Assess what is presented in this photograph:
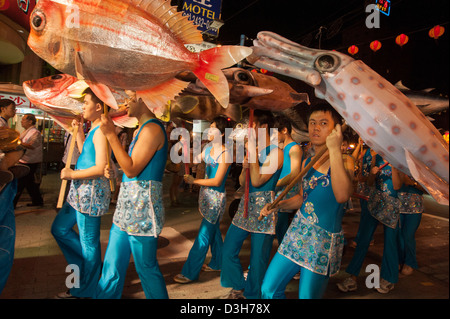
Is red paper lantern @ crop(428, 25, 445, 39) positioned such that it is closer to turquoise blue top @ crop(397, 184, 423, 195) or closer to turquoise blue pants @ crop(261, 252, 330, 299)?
turquoise blue top @ crop(397, 184, 423, 195)

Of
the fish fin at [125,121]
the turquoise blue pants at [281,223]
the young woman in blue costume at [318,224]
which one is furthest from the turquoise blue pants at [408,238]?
the fish fin at [125,121]

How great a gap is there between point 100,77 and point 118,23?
0.30 m

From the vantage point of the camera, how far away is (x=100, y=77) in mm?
1694

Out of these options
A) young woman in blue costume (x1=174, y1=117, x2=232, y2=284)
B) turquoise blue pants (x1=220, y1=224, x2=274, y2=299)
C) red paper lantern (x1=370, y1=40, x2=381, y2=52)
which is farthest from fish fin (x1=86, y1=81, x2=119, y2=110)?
red paper lantern (x1=370, y1=40, x2=381, y2=52)

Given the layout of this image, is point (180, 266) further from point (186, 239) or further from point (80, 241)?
point (80, 241)

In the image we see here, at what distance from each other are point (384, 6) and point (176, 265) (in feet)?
10.5

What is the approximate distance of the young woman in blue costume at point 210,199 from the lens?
3.05m

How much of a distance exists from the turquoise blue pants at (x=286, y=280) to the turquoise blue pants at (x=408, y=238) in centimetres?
222

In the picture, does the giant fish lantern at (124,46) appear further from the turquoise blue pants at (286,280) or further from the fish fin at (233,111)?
the turquoise blue pants at (286,280)

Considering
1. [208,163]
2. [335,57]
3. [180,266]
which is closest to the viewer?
[335,57]

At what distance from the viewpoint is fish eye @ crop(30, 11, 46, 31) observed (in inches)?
63.1

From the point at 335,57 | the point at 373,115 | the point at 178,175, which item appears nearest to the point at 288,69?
the point at 335,57

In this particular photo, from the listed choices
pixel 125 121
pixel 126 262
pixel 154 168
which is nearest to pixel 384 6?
pixel 154 168

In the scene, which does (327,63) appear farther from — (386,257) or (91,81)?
(386,257)
